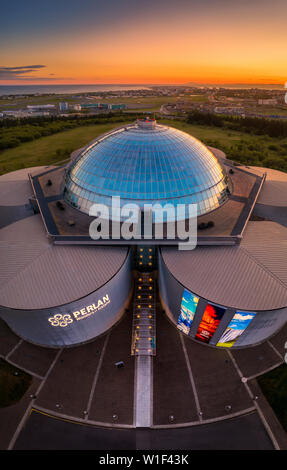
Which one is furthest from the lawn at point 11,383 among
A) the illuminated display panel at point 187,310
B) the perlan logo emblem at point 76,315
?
the illuminated display panel at point 187,310

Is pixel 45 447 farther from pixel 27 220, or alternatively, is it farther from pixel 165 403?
pixel 27 220

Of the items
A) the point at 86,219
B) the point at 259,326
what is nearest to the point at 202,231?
the point at 259,326

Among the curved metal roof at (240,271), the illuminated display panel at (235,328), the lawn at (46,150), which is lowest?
the illuminated display panel at (235,328)

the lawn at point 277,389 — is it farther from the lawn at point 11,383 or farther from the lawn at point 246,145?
the lawn at point 246,145

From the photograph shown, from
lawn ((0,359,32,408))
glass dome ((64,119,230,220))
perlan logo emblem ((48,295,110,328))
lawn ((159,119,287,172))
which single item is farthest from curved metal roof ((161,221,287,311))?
lawn ((159,119,287,172))

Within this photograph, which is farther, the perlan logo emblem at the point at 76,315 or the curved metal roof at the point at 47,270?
the perlan logo emblem at the point at 76,315

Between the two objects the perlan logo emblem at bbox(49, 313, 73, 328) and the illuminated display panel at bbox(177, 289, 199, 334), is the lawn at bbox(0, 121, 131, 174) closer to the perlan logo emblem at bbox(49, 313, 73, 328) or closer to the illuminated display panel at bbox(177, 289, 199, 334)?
the perlan logo emblem at bbox(49, 313, 73, 328)
